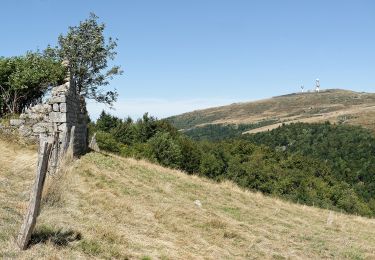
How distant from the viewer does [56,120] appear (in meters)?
19.8

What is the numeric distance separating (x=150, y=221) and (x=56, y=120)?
9.05m

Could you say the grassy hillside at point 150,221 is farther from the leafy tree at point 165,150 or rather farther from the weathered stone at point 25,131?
the leafy tree at point 165,150

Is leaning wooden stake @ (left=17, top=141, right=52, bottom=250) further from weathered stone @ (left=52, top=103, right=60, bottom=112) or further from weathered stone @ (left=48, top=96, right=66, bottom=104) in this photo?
weathered stone @ (left=52, top=103, right=60, bottom=112)

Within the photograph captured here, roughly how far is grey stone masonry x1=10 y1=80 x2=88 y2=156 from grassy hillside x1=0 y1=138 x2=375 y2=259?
111cm

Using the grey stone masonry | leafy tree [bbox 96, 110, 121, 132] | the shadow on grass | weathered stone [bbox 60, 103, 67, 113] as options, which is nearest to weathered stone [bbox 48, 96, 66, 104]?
the grey stone masonry

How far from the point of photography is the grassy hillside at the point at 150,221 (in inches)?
389

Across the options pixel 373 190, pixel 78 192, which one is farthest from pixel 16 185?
pixel 373 190

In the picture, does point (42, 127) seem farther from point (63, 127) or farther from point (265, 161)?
point (265, 161)

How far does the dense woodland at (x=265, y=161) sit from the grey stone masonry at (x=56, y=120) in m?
22.6

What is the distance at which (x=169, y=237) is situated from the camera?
39.3 ft

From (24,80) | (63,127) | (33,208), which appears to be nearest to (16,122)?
(24,80)

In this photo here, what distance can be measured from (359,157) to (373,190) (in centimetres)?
1955

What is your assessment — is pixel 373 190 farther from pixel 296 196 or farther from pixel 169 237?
pixel 169 237

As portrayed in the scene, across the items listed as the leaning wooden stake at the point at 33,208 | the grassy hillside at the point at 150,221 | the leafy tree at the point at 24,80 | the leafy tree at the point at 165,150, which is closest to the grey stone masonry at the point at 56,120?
the grassy hillside at the point at 150,221
